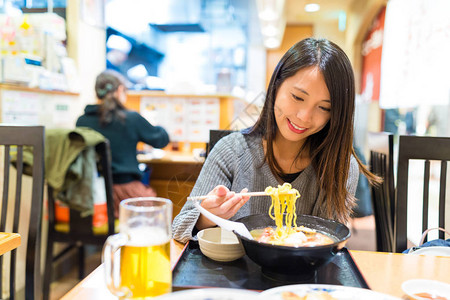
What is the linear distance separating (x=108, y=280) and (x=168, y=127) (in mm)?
2922

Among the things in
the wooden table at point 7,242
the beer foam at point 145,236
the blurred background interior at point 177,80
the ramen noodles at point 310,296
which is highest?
the blurred background interior at point 177,80

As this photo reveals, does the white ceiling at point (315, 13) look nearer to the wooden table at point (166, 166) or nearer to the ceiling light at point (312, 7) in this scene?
the ceiling light at point (312, 7)

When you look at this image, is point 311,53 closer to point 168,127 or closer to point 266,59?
point 168,127

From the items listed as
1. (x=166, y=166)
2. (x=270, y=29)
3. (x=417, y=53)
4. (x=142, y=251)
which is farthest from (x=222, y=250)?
(x=270, y=29)

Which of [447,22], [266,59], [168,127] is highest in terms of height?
[266,59]

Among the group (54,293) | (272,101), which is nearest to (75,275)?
(54,293)

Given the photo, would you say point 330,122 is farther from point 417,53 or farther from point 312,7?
point 312,7

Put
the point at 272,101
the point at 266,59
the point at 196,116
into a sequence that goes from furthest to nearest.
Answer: the point at 266,59 → the point at 196,116 → the point at 272,101

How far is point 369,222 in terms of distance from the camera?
4367 mm

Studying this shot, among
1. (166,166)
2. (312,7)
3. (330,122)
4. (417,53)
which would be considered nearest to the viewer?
(330,122)

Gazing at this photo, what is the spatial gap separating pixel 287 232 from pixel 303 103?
44cm

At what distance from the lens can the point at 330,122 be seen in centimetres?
121

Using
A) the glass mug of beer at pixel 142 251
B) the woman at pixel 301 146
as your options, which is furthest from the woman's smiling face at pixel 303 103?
the glass mug of beer at pixel 142 251

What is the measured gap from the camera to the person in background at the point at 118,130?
8.46 ft
